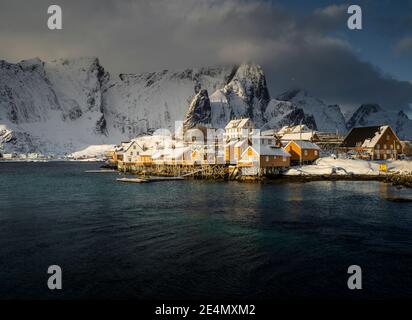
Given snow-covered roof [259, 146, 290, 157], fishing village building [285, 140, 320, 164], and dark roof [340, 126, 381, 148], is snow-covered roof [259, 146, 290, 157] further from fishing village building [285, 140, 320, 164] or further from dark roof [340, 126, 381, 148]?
dark roof [340, 126, 381, 148]

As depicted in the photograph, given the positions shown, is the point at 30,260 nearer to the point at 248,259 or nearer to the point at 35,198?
the point at 248,259

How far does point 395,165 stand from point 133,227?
2360 inches

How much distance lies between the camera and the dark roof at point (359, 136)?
85938mm

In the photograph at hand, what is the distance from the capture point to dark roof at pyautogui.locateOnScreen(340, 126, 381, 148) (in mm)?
85938

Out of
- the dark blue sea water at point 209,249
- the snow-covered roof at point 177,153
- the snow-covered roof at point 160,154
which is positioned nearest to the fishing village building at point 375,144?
the snow-covered roof at point 177,153

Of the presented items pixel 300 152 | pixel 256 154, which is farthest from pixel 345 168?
pixel 256 154

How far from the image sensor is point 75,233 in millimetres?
25406

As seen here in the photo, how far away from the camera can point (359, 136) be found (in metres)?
87.9

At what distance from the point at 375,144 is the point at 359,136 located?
6187 mm

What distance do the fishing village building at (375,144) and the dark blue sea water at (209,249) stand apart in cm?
4818

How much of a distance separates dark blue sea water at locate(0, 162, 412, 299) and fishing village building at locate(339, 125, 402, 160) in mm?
48183

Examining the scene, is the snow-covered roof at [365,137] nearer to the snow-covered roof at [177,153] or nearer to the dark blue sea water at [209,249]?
the snow-covered roof at [177,153]

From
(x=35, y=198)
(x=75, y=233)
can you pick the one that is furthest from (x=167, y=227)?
(x=35, y=198)
